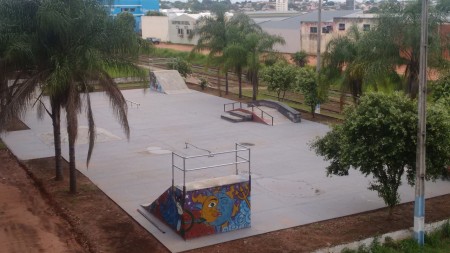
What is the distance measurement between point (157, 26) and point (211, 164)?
2762 inches

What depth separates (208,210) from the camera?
14031 mm

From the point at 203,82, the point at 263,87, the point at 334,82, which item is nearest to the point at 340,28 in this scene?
the point at 263,87

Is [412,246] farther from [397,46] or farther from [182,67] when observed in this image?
[182,67]

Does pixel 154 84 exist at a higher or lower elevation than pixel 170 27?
lower

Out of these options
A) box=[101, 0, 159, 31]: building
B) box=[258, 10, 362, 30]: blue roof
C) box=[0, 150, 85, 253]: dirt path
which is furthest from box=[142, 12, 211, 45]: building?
box=[0, 150, 85, 253]: dirt path

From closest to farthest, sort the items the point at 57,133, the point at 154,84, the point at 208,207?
the point at 208,207
the point at 57,133
the point at 154,84

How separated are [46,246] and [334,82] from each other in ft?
59.6

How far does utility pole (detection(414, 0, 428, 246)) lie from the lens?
1283cm

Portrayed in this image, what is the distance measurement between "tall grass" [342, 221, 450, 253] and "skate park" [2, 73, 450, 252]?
2395 mm

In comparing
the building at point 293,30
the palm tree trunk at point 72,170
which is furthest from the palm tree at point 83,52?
the building at point 293,30

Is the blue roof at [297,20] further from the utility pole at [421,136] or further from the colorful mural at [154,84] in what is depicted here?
the utility pole at [421,136]

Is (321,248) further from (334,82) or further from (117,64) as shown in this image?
(334,82)

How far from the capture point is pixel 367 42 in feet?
71.9

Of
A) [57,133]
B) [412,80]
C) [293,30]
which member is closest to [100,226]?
[57,133]
